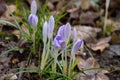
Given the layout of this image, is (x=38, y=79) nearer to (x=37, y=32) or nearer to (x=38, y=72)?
(x=38, y=72)

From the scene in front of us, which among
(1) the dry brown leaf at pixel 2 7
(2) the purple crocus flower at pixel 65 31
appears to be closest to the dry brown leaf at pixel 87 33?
(1) the dry brown leaf at pixel 2 7

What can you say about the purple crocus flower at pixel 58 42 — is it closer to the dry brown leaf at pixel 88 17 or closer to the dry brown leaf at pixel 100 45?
the dry brown leaf at pixel 100 45

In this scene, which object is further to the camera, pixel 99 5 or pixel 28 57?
pixel 99 5

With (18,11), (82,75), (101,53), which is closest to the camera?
(82,75)

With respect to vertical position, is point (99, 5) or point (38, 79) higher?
point (99, 5)

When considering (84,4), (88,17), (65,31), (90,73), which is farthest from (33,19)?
(84,4)

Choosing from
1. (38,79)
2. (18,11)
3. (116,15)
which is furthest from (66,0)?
(38,79)
